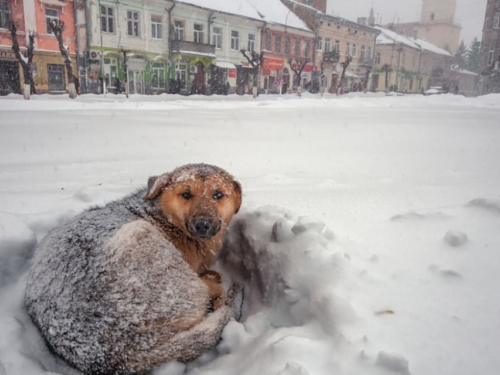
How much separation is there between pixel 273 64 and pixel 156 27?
47.0 feet

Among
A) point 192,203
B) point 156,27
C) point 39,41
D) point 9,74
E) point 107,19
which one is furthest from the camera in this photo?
point 156,27

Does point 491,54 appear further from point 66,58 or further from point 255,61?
point 66,58

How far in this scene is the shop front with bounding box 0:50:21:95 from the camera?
Answer: 24.0 metres

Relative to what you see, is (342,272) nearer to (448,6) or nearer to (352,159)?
(352,159)

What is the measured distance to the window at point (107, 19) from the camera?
26844mm

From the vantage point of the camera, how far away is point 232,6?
113 feet

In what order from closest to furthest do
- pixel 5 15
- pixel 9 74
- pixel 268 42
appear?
pixel 5 15
pixel 9 74
pixel 268 42

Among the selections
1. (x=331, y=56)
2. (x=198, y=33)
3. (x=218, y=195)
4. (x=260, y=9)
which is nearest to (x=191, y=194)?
(x=218, y=195)

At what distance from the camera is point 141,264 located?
6.04ft

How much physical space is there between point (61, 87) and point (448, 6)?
9225 centimetres

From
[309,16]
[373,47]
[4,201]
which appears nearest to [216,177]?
[4,201]

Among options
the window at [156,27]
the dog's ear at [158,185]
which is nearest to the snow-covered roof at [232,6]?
the window at [156,27]

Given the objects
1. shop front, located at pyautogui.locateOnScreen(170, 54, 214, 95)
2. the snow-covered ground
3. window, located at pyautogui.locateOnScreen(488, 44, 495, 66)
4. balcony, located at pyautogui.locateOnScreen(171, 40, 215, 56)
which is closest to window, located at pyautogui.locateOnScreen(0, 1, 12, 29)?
balcony, located at pyautogui.locateOnScreen(171, 40, 215, 56)

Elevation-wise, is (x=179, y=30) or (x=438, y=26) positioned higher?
(x=438, y=26)
